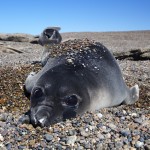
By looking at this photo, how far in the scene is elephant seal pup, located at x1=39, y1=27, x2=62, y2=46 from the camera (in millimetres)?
9216

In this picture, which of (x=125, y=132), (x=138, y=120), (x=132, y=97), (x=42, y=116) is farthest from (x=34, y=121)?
(x=132, y=97)

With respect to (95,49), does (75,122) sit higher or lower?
lower

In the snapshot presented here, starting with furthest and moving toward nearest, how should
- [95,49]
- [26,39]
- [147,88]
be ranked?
1. [26,39]
2. [147,88]
3. [95,49]

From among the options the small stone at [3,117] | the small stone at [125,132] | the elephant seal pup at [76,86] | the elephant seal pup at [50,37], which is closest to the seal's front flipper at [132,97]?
the elephant seal pup at [76,86]

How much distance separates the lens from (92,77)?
5.34 meters

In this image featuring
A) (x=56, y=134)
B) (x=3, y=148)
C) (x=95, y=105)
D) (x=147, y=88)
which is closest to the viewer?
(x=3, y=148)

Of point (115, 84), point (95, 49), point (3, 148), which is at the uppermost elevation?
point (95, 49)

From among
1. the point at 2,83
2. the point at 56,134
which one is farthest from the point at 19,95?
the point at 56,134

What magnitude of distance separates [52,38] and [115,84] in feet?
12.8

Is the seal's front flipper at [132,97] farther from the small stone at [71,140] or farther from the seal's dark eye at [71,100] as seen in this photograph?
the small stone at [71,140]

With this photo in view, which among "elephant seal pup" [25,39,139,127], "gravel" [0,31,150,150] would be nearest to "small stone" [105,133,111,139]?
"gravel" [0,31,150,150]

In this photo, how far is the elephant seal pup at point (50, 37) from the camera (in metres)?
9.22

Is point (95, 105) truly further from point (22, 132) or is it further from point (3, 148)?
point (3, 148)

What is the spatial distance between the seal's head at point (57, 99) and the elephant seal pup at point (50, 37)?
4.18 metres
